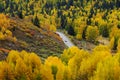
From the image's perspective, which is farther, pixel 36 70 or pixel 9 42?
pixel 9 42

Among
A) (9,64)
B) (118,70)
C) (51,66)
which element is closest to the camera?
(118,70)

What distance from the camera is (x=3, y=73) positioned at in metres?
92.8

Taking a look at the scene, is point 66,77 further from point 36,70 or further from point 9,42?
point 9,42

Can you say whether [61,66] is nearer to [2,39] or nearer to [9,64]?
[9,64]

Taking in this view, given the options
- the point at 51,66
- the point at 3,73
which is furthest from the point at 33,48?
the point at 3,73

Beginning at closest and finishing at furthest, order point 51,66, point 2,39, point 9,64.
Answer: point 9,64, point 51,66, point 2,39

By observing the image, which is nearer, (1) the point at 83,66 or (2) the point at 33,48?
(1) the point at 83,66

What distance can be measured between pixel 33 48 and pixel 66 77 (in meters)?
67.6

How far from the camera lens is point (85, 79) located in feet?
322

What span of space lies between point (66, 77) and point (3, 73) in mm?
17628

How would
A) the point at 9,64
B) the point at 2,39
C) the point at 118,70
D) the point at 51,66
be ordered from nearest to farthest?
the point at 118,70 → the point at 9,64 → the point at 51,66 → the point at 2,39

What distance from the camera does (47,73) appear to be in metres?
93.2

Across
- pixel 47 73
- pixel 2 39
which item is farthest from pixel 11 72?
pixel 2 39

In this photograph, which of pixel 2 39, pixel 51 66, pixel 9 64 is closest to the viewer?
pixel 9 64
